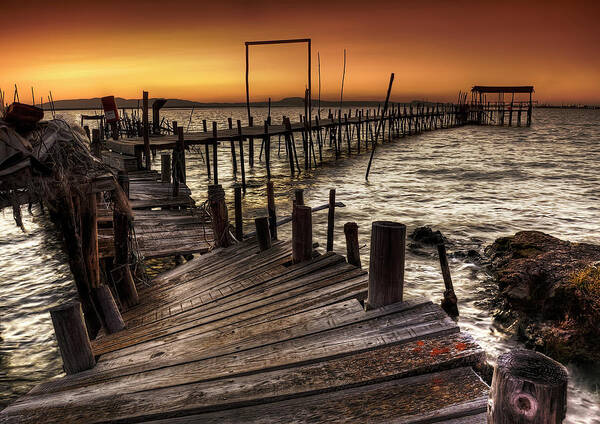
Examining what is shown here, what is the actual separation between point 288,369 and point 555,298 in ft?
17.8

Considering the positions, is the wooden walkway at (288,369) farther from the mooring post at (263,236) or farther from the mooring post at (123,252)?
the mooring post at (263,236)

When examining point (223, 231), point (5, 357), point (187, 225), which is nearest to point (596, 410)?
point (223, 231)

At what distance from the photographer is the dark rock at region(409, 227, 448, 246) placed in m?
11.4

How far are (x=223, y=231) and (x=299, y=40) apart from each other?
1449 centimetres

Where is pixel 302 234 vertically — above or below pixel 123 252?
above

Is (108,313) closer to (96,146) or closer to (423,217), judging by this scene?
(423,217)

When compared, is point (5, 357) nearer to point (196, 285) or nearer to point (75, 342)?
point (196, 285)

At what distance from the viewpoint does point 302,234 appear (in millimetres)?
5000

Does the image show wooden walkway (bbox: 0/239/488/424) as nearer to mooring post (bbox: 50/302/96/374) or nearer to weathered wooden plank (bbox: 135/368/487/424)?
weathered wooden plank (bbox: 135/368/487/424)

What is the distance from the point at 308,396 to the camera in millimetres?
2471

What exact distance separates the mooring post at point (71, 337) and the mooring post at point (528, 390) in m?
3.19

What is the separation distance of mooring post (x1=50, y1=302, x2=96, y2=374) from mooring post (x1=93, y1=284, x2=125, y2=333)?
132 centimetres

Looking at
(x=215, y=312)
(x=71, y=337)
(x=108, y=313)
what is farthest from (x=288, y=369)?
(x=108, y=313)

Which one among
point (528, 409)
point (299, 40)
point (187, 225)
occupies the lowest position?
point (187, 225)
